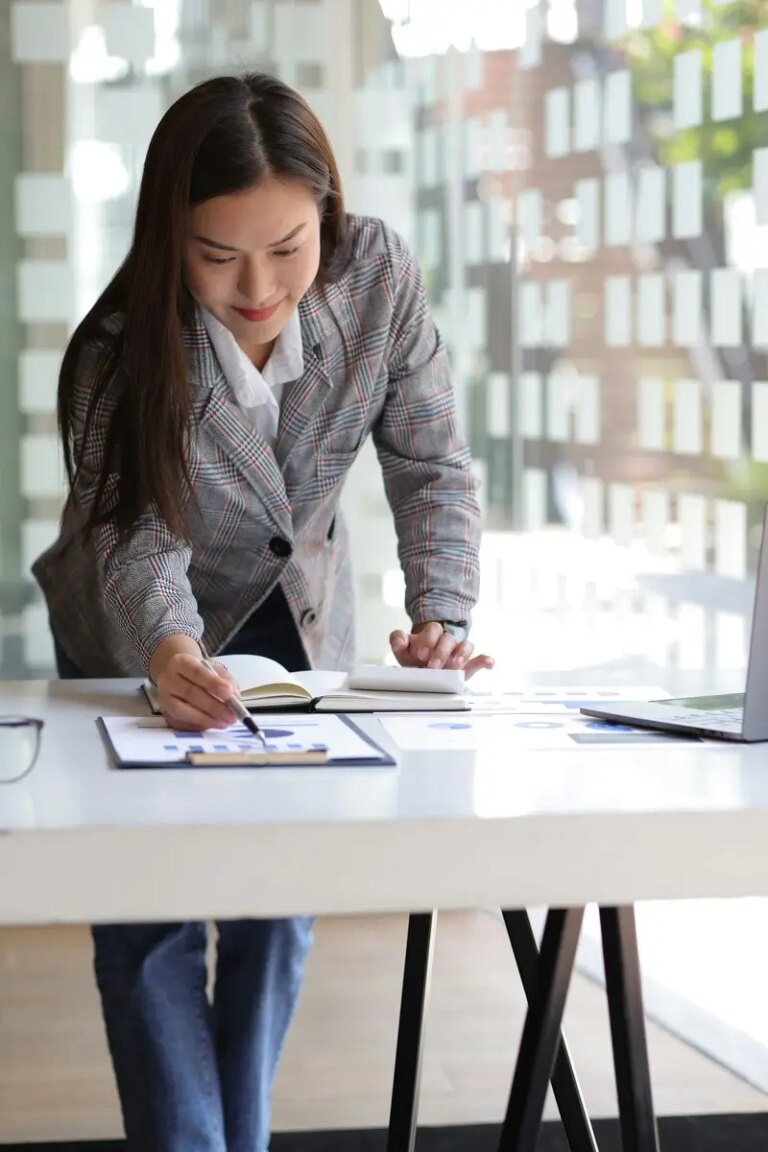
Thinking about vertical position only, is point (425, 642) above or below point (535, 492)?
below

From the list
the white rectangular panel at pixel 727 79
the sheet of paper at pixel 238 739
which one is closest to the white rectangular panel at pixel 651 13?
the white rectangular panel at pixel 727 79

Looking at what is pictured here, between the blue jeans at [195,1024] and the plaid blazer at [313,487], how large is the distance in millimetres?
345

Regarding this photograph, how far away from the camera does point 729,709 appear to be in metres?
1.42

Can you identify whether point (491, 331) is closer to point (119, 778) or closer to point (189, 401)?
point (189, 401)

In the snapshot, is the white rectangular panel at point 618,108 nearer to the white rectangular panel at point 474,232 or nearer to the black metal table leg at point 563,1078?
the white rectangular panel at point 474,232

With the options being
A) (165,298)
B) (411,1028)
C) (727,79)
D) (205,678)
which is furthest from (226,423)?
(727,79)

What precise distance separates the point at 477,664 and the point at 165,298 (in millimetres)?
500

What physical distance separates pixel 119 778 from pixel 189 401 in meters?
0.60

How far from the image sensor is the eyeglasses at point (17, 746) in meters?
1.11

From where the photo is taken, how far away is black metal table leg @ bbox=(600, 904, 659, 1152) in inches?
44.2

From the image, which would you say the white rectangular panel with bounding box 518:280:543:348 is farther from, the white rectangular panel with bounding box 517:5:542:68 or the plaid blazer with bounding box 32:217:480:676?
the plaid blazer with bounding box 32:217:480:676

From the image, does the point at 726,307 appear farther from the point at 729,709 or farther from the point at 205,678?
the point at 205,678

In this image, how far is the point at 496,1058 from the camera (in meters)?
2.38

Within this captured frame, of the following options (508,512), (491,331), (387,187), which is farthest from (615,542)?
(387,187)
